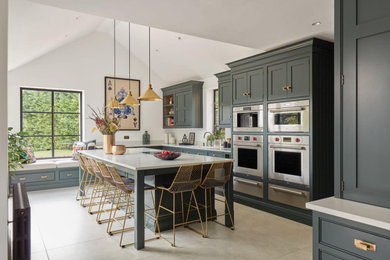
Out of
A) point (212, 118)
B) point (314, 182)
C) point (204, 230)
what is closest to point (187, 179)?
point (204, 230)

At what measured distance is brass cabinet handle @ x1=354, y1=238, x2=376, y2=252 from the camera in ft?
5.47

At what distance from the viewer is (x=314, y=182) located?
3.91m

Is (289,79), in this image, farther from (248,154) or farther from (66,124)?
(66,124)

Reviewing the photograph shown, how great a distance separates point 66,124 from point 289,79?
585 cm

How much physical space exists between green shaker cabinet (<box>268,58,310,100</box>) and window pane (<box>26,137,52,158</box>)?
574cm

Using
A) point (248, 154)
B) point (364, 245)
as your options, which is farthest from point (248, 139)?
point (364, 245)

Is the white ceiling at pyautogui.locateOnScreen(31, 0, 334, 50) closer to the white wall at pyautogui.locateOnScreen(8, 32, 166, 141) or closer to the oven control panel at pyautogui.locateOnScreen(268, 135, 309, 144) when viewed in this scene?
the oven control panel at pyautogui.locateOnScreen(268, 135, 309, 144)

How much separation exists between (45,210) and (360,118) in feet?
16.0

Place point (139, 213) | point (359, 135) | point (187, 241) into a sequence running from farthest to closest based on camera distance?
point (187, 241), point (139, 213), point (359, 135)

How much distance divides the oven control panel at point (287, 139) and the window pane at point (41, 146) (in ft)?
18.6

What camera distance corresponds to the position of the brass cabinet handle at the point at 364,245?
1.67 meters

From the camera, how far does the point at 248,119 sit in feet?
16.1

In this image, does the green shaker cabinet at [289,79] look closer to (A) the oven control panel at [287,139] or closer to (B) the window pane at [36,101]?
(A) the oven control panel at [287,139]

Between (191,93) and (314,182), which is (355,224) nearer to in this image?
(314,182)
